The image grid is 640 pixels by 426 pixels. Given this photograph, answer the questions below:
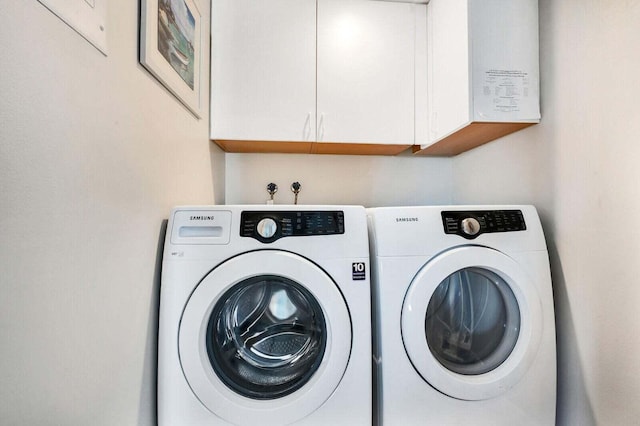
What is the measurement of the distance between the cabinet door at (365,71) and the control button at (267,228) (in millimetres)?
695

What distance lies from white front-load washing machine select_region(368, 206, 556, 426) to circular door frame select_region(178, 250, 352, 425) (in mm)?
148

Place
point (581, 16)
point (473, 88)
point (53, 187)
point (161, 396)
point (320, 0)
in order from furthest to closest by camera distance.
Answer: point (320, 0) → point (473, 88) → point (581, 16) → point (161, 396) → point (53, 187)

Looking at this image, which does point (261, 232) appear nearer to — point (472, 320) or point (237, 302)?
point (237, 302)

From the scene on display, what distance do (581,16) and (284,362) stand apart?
58.8 inches

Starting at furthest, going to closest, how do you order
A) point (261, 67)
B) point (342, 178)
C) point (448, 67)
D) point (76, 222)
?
1. point (342, 178)
2. point (261, 67)
3. point (448, 67)
4. point (76, 222)

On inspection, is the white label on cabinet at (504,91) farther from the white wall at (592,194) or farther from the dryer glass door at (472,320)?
the dryer glass door at (472,320)

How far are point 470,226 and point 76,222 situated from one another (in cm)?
105

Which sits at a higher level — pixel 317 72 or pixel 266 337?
pixel 317 72

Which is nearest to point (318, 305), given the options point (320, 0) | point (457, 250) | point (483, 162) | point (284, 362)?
point (284, 362)

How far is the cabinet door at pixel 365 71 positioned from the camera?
1.43 m

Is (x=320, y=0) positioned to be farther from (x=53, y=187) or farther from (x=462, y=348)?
(x=462, y=348)

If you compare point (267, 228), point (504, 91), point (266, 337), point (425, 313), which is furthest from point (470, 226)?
point (266, 337)

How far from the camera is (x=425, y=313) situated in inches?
35.2

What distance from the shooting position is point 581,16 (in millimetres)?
940
